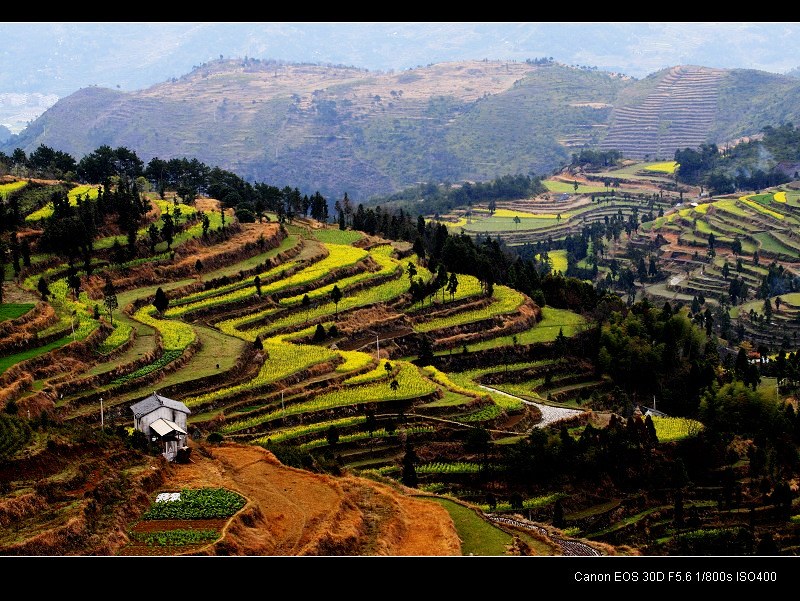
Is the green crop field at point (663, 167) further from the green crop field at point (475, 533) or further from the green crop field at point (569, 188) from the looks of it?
the green crop field at point (475, 533)

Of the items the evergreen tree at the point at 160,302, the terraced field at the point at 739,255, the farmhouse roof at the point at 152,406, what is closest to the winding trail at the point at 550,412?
the evergreen tree at the point at 160,302

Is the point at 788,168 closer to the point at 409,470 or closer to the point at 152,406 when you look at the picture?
the point at 409,470

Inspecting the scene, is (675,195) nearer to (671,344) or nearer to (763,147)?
(763,147)

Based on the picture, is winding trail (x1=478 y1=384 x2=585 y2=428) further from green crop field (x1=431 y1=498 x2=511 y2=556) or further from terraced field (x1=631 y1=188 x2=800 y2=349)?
terraced field (x1=631 y1=188 x2=800 y2=349)

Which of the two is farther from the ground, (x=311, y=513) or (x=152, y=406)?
(x=152, y=406)

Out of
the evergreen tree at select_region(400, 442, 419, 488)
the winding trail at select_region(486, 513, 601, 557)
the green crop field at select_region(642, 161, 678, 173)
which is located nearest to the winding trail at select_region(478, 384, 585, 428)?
the evergreen tree at select_region(400, 442, 419, 488)

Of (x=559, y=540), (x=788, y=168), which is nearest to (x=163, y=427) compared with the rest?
(x=559, y=540)
